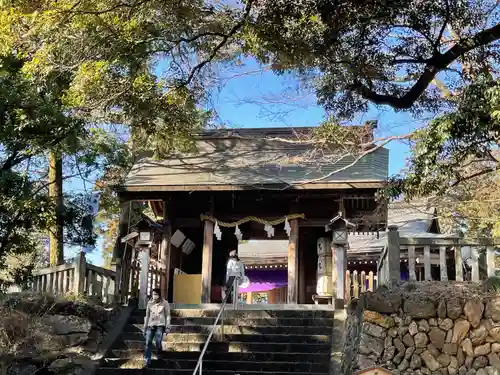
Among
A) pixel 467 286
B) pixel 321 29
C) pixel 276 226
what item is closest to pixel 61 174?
pixel 276 226

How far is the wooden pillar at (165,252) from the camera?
1502cm

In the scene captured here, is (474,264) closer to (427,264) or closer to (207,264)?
(427,264)

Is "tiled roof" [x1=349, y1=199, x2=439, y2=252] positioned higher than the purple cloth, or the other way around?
"tiled roof" [x1=349, y1=199, x2=439, y2=252]

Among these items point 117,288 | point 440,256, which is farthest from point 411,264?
point 117,288

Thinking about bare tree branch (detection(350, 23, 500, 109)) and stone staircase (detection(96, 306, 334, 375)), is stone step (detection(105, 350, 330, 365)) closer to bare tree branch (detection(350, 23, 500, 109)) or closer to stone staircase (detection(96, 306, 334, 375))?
stone staircase (detection(96, 306, 334, 375))

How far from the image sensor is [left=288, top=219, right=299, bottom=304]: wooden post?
13961mm

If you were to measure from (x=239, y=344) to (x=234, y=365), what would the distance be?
23.3 inches

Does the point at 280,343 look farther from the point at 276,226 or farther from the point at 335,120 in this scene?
the point at 276,226

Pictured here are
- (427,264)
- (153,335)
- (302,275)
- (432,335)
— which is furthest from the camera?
(302,275)

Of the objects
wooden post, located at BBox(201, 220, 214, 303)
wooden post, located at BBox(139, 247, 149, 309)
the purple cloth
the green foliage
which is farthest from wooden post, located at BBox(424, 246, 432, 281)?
the purple cloth

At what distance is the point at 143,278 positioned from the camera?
43.7 ft

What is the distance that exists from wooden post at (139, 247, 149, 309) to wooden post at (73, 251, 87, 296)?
125cm

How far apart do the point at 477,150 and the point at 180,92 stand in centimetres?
477

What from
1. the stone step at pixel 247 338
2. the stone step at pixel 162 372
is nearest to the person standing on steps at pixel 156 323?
the stone step at pixel 162 372
